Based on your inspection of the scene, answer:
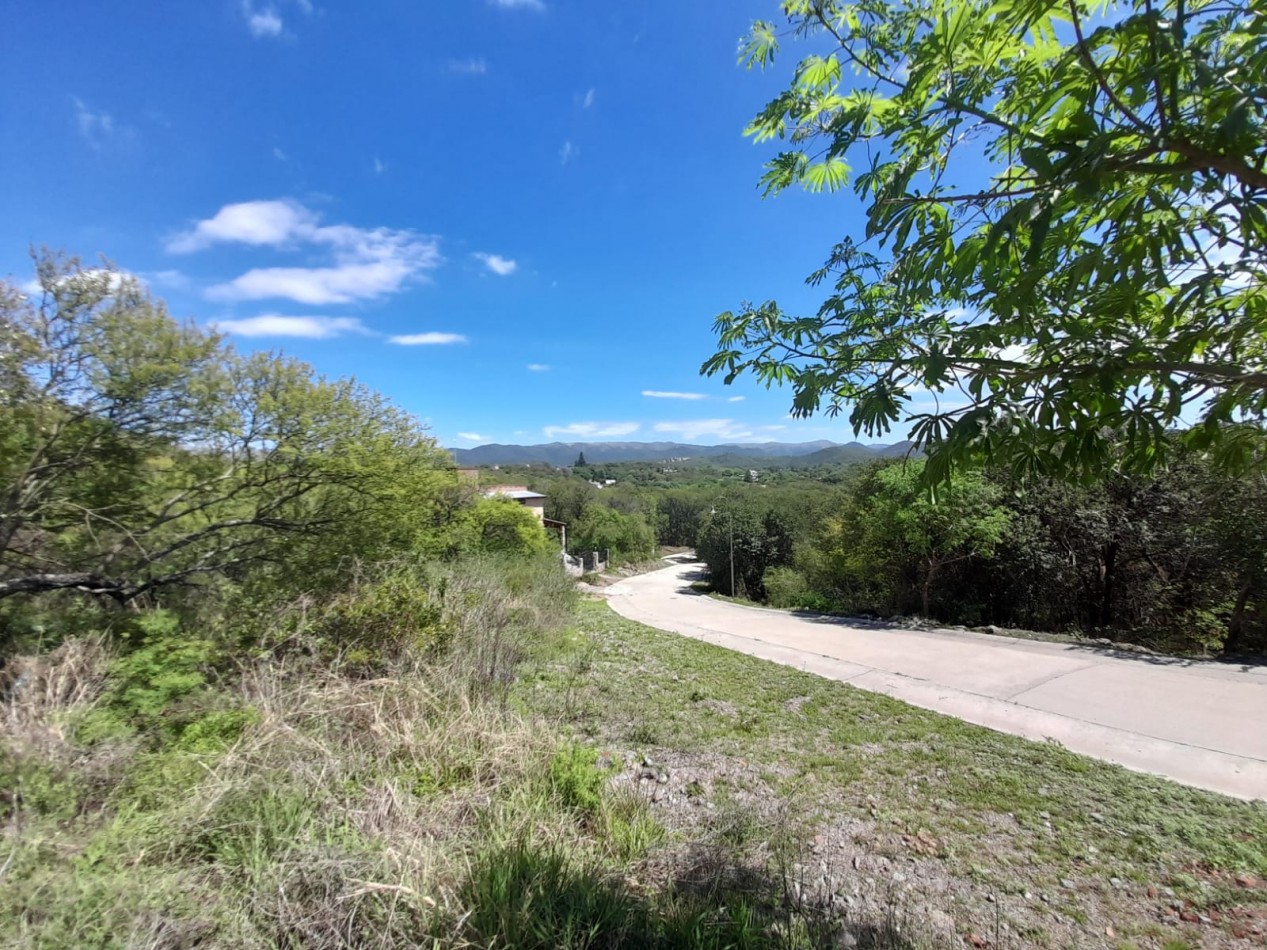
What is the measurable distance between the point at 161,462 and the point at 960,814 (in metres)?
9.46

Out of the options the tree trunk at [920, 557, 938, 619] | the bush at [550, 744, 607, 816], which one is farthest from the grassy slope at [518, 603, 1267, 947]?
the tree trunk at [920, 557, 938, 619]

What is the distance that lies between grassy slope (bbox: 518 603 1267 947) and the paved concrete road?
56cm

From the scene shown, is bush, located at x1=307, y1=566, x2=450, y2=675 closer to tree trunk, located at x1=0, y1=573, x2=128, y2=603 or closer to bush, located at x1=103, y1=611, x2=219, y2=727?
bush, located at x1=103, y1=611, x2=219, y2=727

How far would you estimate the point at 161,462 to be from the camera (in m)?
6.71

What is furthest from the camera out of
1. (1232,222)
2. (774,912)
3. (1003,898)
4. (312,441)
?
(312,441)

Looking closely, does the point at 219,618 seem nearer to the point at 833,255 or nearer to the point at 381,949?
the point at 381,949

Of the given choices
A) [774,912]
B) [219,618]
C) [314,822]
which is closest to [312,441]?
[219,618]

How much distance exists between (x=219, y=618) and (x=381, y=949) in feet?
18.7

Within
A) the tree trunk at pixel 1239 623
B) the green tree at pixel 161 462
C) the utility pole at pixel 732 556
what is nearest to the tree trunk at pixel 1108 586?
the tree trunk at pixel 1239 623

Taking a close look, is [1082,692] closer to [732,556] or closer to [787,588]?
[787,588]

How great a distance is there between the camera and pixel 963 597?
1498 centimetres

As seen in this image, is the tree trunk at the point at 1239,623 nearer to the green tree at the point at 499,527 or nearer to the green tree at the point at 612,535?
the green tree at the point at 499,527

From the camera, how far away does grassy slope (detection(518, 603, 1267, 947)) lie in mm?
2666

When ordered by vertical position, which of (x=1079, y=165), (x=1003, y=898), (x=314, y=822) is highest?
(x=1079, y=165)
